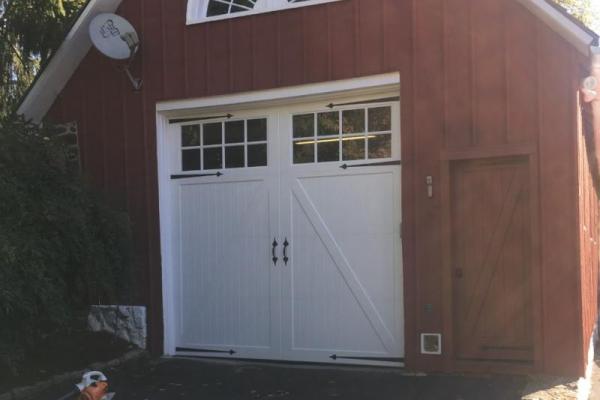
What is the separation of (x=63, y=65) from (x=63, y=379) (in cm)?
381

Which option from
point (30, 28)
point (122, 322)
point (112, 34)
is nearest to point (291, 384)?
point (122, 322)

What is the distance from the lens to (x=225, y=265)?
6.95 metres

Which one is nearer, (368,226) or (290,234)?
(368,226)

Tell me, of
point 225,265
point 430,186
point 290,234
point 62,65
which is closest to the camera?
point 430,186

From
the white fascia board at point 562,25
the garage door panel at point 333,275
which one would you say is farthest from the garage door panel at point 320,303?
the white fascia board at point 562,25

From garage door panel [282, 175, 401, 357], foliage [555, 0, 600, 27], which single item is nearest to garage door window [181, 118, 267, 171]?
garage door panel [282, 175, 401, 357]

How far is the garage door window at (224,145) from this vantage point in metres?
6.84

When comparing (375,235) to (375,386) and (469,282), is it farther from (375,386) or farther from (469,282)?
(375,386)

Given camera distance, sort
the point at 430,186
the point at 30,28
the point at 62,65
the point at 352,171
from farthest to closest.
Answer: the point at 30,28, the point at 62,65, the point at 352,171, the point at 430,186

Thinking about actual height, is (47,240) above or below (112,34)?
below

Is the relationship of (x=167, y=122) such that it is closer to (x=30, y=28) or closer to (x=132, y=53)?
(x=132, y=53)

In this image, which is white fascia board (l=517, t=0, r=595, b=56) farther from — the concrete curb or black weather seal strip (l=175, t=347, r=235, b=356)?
the concrete curb

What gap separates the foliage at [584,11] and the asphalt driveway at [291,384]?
12.9 meters

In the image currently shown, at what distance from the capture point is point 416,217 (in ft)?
19.3
